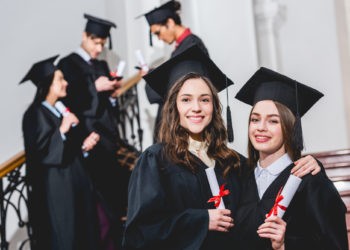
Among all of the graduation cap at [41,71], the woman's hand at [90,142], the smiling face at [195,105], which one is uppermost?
the graduation cap at [41,71]

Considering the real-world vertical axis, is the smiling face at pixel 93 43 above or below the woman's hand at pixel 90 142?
above

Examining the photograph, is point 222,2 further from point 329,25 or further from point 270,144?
point 270,144

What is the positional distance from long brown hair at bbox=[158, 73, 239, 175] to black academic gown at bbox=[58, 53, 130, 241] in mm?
2719

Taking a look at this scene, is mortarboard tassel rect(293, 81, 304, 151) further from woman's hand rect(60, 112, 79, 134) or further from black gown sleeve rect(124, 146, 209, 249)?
woman's hand rect(60, 112, 79, 134)

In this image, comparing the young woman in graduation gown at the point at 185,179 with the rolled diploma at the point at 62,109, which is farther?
the rolled diploma at the point at 62,109

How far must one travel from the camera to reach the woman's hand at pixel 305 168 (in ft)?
7.65

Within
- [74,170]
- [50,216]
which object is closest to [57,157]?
[74,170]

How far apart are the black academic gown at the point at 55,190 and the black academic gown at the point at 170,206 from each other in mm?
2232

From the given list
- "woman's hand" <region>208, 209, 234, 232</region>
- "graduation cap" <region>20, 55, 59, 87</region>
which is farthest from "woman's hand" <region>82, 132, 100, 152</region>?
"woman's hand" <region>208, 209, 234, 232</region>

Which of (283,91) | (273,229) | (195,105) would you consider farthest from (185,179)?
(283,91)

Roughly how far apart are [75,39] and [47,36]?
355mm

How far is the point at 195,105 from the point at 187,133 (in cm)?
17

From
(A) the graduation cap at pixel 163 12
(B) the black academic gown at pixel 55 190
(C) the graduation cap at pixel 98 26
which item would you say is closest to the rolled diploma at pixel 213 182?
(B) the black academic gown at pixel 55 190

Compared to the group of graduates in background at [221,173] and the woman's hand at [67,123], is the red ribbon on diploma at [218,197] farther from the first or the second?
the woman's hand at [67,123]
